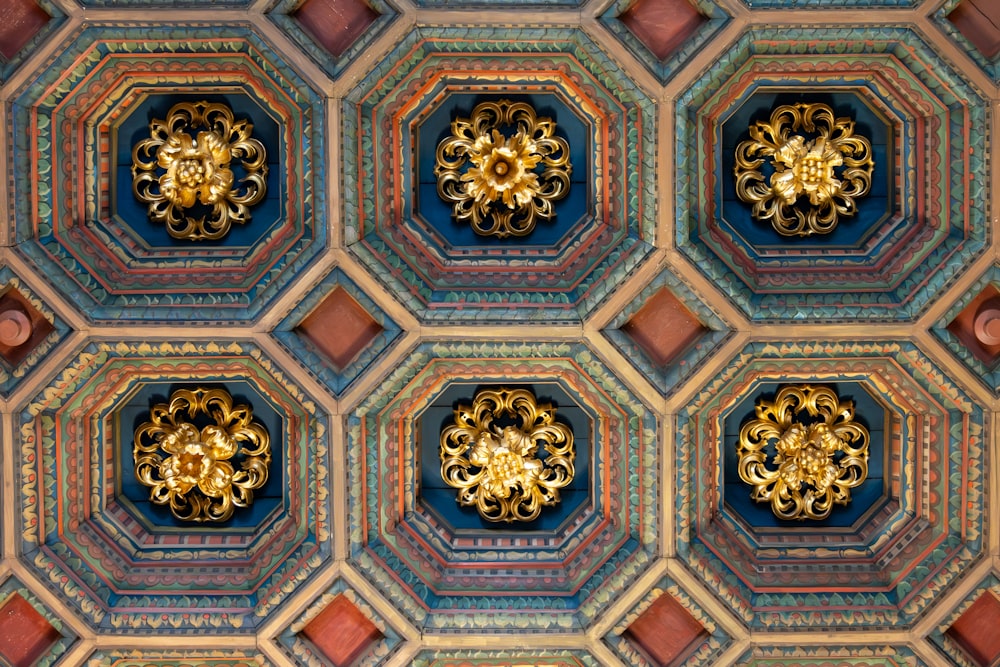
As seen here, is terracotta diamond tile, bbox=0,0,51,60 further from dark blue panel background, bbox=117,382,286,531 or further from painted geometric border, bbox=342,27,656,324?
dark blue panel background, bbox=117,382,286,531

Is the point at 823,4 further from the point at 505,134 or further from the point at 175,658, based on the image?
the point at 175,658

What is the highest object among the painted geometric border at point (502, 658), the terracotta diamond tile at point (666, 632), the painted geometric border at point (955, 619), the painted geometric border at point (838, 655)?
the painted geometric border at point (502, 658)

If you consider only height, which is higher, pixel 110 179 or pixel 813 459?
pixel 110 179

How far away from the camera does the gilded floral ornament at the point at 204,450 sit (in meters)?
4.98

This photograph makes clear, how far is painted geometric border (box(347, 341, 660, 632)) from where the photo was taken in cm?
476

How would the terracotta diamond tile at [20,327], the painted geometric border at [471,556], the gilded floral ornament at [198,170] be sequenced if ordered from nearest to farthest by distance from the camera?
the terracotta diamond tile at [20,327], the painted geometric border at [471,556], the gilded floral ornament at [198,170]

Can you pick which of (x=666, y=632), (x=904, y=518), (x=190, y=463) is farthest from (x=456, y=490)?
(x=904, y=518)

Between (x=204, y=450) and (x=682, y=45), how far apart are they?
3.76 m

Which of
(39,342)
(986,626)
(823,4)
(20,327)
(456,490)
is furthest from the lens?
(456,490)

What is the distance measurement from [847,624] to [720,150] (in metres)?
2.96

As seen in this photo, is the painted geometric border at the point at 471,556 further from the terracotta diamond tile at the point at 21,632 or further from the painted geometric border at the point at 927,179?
the terracotta diamond tile at the point at 21,632

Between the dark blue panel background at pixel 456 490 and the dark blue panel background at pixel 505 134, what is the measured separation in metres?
0.94

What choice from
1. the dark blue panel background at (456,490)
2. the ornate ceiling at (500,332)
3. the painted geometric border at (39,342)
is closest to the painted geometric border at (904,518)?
the ornate ceiling at (500,332)

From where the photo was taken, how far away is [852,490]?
515cm
